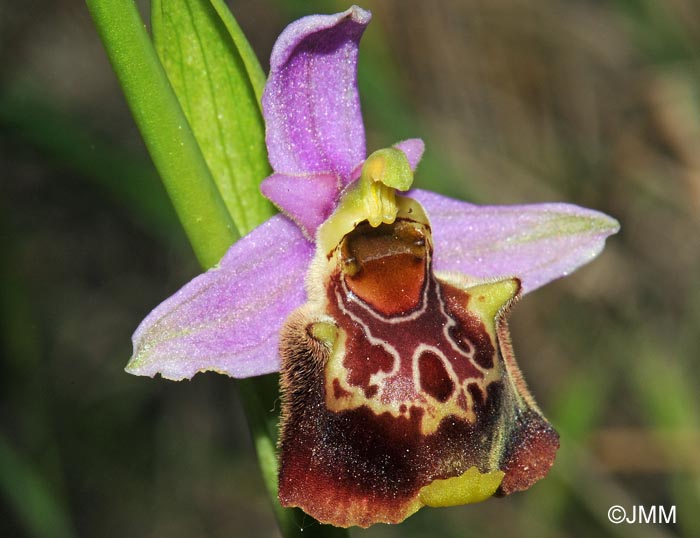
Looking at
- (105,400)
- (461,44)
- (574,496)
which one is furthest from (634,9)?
(105,400)

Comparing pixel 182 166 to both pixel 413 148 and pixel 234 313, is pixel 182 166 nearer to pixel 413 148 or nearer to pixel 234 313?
pixel 234 313

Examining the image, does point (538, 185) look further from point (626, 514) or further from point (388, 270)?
point (388, 270)

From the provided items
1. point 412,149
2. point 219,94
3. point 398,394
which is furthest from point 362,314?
point 219,94

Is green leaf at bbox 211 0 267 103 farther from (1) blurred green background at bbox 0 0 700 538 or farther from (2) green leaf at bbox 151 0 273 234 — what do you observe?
(1) blurred green background at bbox 0 0 700 538

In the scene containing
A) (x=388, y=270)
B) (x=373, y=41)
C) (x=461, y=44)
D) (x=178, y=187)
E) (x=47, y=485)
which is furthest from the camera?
(x=461, y=44)

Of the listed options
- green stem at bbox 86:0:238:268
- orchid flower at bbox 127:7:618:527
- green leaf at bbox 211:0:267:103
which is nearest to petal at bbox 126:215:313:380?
orchid flower at bbox 127:7:618:527

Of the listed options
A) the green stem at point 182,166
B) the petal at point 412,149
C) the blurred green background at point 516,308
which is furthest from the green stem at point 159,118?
the blurred green background at point 516,308

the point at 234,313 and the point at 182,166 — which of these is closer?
the point at 182,166
